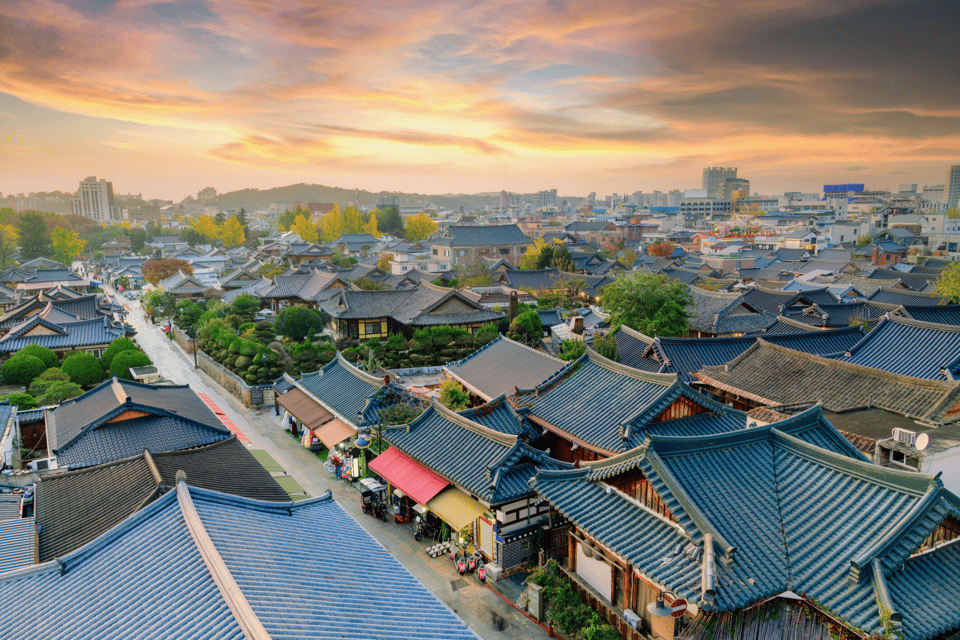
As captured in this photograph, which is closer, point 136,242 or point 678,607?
point 678,607

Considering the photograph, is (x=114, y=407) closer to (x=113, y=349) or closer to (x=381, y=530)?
(x=381, y=530)

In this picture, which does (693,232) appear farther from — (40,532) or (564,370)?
(40,532)

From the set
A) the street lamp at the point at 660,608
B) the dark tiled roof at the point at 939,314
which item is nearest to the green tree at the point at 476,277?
the dark tiled roof at the point at 939,314

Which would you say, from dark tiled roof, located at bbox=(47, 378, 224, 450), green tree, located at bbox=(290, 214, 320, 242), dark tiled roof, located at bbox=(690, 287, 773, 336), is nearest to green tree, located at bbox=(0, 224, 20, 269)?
green tree, located at bbox=(290, 214, 320, 242)

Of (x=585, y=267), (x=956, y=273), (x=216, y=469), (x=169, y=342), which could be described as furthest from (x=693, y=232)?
(x=216, y=469)

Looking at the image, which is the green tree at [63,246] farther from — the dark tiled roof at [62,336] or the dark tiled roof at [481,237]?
the dark tiled roof at [62,336]

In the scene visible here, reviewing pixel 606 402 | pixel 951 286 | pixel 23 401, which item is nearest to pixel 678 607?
pixel 606 402
